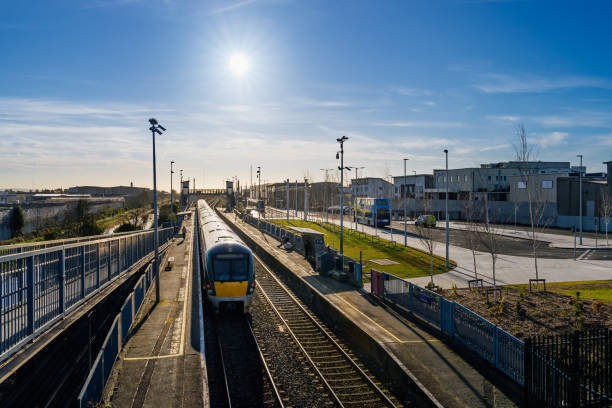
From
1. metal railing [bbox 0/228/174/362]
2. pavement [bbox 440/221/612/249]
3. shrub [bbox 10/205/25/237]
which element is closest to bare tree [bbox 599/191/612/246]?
pavement [bbox 440/221/612/249]

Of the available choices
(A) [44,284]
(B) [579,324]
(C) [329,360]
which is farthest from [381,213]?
(A) [44,284]

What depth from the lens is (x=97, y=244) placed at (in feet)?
42.4

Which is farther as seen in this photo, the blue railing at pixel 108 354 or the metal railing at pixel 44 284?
the blue railing at pixel 108 354

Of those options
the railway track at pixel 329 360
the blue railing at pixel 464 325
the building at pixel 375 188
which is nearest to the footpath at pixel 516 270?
the blue railing at pixel 464 325

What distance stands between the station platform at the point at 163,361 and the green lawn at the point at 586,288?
53.6 ft

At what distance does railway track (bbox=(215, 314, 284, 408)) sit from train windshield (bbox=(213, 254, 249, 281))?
74.5 inches

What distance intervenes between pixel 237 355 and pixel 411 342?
5514 mm

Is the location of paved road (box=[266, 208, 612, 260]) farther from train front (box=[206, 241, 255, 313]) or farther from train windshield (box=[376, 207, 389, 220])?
train front (box=[206, 241, 255, 313])

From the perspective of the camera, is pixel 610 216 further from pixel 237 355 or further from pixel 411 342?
pixel 237 355

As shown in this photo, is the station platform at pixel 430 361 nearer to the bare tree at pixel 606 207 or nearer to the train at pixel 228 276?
the train at pixel 228 276

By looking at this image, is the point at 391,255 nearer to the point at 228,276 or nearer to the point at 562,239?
the point at 228,276

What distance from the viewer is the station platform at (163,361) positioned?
864 centimetres

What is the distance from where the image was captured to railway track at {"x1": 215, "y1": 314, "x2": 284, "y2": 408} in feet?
32.2

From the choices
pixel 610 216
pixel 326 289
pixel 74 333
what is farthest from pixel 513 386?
pixel 610 216
